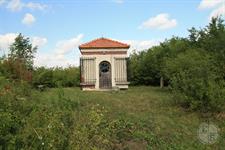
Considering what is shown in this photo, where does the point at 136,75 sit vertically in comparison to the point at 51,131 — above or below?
above

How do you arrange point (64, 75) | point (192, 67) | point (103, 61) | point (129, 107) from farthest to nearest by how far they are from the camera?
point (64, 75)
point (103, 61)
point (192, 67)
point (129, 107)

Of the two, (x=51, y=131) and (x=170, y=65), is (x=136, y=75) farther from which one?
(x=51, y=131)

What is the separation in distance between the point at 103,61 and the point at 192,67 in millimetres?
8706

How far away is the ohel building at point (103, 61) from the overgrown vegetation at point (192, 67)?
2547 mm

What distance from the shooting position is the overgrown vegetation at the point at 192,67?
47.4 ft

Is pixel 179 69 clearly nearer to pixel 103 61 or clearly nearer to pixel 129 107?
pixel 129 107

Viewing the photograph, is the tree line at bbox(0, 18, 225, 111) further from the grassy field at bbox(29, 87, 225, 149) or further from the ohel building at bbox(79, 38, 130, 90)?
the ohel building at bbox(79, 38, 130, 90)

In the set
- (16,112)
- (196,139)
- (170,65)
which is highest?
(170,65)

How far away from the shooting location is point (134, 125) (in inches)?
481

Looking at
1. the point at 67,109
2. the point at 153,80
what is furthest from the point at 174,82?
the point at 153,80

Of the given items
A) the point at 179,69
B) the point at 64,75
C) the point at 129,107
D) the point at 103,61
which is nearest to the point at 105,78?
the point at 103,61

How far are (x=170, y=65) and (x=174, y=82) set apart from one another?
180 inches

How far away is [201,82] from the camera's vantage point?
14.8 m

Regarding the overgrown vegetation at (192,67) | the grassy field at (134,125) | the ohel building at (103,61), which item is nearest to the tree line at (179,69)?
Answer: the overgrown vegetation at (192,67)
